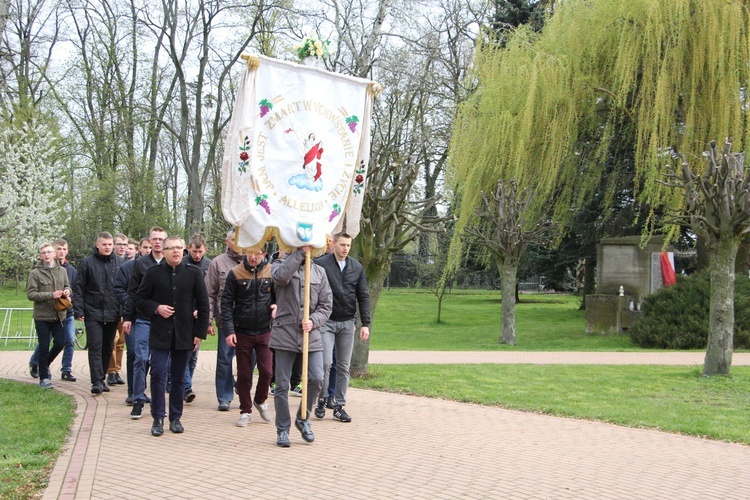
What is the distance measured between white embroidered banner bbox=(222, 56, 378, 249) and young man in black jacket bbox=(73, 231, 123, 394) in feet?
10.3

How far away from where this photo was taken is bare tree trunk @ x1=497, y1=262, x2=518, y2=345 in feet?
64.4

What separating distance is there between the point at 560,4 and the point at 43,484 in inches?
692

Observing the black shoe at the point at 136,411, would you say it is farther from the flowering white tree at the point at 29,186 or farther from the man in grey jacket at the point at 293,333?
the flowering white tree at the point at 29,186

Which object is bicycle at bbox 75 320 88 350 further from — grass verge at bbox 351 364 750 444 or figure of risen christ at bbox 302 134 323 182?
figure of risen christ at bbox 302 134 323 182

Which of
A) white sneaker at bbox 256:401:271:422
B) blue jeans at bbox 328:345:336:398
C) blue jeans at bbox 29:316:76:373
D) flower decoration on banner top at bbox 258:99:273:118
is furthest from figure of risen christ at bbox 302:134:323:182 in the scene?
blue jeans at bbox 29:316:76:373

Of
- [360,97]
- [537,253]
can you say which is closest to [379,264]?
[360,97]

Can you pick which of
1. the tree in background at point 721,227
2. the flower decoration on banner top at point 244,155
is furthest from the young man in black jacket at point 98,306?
the tree in background at point 721,227

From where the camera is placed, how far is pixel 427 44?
89.1ft

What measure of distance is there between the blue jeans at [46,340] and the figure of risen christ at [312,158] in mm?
4712

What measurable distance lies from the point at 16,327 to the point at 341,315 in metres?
16.5

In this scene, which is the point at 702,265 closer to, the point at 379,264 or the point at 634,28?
the point at 634,28

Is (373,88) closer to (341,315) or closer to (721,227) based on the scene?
(341,315)

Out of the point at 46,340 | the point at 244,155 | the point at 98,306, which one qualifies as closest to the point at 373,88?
the point at 244,155

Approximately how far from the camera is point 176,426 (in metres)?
7.44
